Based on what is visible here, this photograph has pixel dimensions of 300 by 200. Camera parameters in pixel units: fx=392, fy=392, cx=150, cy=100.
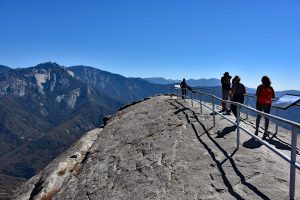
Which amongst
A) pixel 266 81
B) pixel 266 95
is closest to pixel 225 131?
pixel 266 95

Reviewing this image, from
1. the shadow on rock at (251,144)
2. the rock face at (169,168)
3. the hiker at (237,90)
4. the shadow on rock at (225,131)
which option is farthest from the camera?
the hiker at (237,90)

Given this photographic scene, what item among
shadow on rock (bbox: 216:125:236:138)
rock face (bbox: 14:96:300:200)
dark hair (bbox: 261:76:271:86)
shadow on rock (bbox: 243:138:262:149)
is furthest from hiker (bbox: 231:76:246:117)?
shadow on rock (bbox: 243:138:262:149)

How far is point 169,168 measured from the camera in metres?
12.1

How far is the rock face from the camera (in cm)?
993

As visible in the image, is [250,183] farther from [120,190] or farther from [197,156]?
[120,190]

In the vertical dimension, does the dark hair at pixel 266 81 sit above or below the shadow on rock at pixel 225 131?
above

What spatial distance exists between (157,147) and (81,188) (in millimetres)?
3382

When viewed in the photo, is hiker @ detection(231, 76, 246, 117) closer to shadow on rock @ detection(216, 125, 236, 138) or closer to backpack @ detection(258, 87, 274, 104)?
shadow on rock @ detection(216, 125, 236, 138)

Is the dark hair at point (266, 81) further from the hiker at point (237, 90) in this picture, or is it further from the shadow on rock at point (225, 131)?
the hiker at point (237, 90)

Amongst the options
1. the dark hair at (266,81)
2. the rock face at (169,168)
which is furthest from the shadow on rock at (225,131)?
the dark hair at (266,81)

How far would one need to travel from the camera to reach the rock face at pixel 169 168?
9.93 meters

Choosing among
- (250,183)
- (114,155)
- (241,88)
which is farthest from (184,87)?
(250,183)

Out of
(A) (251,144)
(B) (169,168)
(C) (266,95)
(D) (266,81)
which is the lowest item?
(B) (169,168)

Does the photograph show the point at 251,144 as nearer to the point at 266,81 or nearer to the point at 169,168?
the point at 169,168
